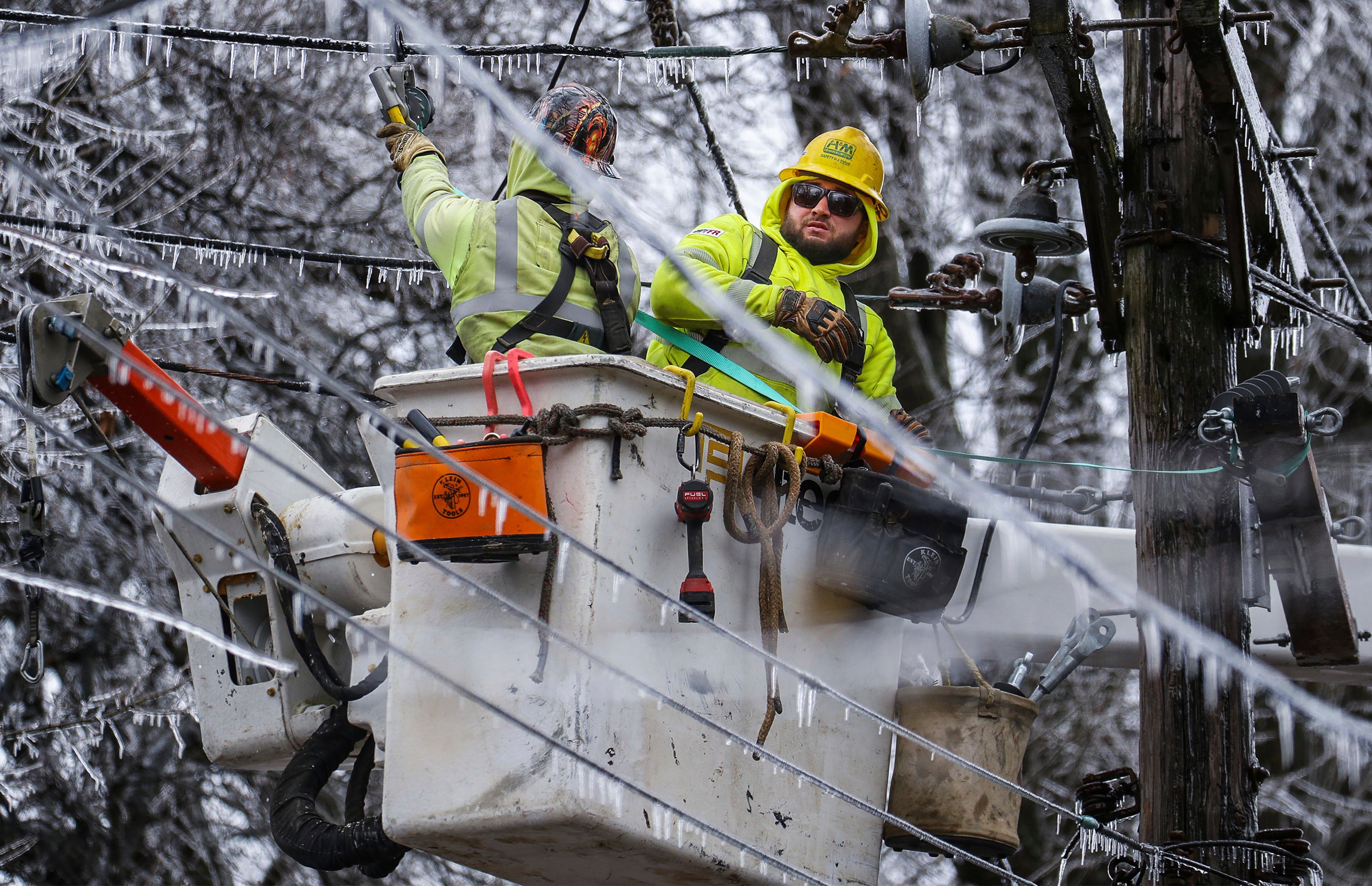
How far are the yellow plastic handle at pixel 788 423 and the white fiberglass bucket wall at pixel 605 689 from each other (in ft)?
0.10

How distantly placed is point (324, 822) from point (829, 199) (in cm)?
251

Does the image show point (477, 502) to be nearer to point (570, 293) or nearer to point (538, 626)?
point (538, 626)

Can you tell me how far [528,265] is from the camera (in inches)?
206

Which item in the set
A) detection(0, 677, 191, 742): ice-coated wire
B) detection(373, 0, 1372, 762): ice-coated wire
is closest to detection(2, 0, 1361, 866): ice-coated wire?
detection(373, 0, 1372, 762): ice-coated wire

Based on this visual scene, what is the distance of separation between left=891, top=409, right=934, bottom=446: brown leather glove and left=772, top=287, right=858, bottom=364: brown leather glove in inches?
18.4

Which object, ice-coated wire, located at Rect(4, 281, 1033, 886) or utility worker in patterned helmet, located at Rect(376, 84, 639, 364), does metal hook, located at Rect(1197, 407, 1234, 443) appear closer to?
ice-coated wire, located at Rect(4, 281, 1033, 886)

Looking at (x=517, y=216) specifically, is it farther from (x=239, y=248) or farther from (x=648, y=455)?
(x=239, y=248)

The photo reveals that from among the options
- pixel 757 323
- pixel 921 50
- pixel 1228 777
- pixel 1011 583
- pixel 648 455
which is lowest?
pixel 1228 777

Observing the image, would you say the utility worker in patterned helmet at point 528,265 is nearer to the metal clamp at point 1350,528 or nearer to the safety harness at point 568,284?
the safety harness at point 568,284

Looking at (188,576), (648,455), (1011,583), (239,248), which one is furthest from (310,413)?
(648,455)

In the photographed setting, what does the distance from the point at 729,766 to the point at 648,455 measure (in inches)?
32.4

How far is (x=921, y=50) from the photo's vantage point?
211 inches

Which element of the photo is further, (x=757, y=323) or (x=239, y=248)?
(x=239, y=248)

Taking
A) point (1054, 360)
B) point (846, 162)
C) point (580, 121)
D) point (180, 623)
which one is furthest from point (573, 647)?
point (1054, 360)
